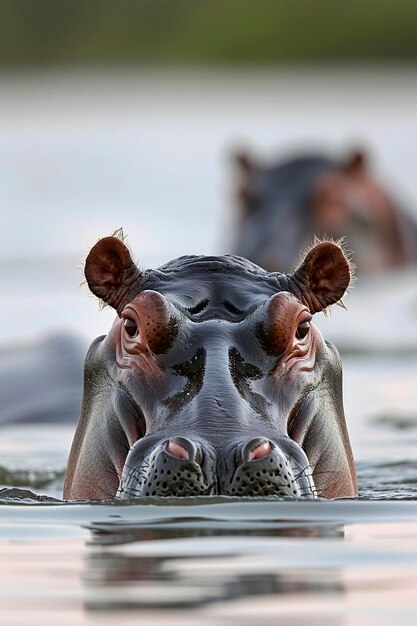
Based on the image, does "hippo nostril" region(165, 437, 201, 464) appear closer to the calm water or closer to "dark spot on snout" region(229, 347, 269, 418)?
the calm water

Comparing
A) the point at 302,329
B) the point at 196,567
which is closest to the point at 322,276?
the point at 302,329

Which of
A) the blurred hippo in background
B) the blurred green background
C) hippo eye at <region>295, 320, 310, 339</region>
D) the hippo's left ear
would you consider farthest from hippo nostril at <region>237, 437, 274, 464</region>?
the blurred green background

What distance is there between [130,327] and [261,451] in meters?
1.16

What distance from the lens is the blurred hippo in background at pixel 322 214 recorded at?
21891 millimetres

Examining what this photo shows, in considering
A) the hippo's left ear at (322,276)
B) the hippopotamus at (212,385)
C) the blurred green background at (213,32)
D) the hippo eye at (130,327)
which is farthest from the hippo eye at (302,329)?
the blurred green background at (213,32)

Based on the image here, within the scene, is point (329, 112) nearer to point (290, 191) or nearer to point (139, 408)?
point (290, 191)

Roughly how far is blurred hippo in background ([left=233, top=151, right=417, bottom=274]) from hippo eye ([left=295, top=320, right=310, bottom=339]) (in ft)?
45.3

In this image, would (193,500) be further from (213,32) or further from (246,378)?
(213,32)

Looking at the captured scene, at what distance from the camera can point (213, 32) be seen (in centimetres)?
4181

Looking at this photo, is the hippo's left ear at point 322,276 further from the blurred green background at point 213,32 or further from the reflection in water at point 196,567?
the blurred green background at point 213,32

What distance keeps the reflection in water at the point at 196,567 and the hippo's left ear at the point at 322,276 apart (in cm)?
160

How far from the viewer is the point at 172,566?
5.66m

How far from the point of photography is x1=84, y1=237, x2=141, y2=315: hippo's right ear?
7727 mm

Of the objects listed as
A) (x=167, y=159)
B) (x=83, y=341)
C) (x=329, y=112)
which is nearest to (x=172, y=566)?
(x=83, y=341)
